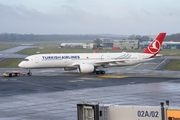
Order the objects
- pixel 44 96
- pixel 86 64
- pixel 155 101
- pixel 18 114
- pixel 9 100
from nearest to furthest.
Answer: pixel 18 114 → pixel 155 101 → pixel 9 100 → pixel 44 96 → pixel 86 64

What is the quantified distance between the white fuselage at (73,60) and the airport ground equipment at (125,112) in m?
36.4

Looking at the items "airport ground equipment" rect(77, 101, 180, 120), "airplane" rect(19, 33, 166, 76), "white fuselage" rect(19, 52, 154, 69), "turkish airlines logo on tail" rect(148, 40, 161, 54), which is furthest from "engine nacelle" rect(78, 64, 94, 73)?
"airport ground equipment" rect(77, 101, 180, 120)

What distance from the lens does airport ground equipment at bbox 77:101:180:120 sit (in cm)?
1369

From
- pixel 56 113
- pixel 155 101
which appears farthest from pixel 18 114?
pixel 155 101

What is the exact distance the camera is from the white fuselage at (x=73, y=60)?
5069 centimetres

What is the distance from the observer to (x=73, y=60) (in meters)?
51.6

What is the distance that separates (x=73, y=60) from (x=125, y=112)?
37.7 meters

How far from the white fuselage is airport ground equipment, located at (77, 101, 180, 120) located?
36.4 meters

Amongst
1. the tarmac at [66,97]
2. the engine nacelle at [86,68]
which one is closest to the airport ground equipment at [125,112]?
the tarmac at [66,97]

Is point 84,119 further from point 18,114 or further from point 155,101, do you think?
point 155,101

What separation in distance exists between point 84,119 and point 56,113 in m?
9.17

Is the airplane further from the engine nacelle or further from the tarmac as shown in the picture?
the tarmac

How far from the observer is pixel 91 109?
14.2 m

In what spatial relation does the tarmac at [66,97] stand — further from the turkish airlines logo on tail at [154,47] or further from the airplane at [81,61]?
the turkish airlines logo on tail at [154,47]
